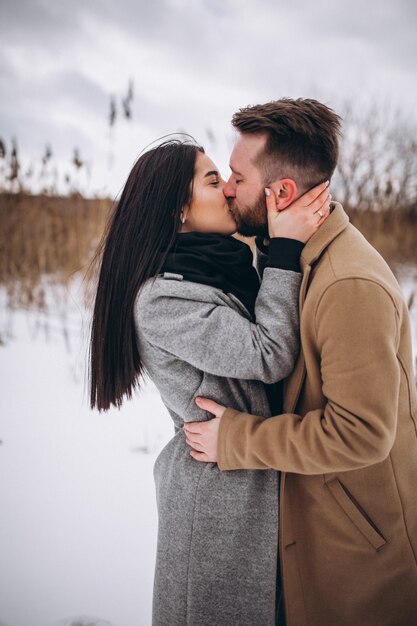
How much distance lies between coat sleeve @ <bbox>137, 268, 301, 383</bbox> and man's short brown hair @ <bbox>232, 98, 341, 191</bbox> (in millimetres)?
360

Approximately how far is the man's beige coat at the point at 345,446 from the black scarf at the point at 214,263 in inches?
9.3

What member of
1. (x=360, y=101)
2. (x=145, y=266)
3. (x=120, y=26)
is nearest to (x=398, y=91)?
(x=360, y=101)

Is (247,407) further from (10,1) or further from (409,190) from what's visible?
(409,190)

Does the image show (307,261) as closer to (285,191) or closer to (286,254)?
(286,254)

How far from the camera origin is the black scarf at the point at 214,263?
1291 mm

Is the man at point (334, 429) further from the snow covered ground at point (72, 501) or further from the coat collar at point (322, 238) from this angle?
the snow covered ground at point (72, 501)

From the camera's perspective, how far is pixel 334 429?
1.04 m

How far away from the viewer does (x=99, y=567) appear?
7.70 ft

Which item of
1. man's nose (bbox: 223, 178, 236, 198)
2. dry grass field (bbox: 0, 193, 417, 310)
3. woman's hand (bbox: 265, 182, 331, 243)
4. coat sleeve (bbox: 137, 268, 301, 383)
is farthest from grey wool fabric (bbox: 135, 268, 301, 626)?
dry grass field (bbox: 0, 193, 417, 310)

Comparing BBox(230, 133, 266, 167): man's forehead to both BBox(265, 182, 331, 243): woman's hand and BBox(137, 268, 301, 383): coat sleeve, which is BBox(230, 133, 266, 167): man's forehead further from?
BBox(137, 268, 301, 383): coat sleeve

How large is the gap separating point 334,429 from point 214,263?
0.59 metres

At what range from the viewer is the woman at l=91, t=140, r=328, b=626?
1.16 meters

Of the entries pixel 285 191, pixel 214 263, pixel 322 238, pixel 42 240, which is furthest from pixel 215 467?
pixel 42 240

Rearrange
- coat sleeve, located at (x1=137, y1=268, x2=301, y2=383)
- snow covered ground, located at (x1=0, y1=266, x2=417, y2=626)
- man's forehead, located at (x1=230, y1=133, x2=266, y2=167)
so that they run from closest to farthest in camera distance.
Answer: coat sleeve, located at (x1=137, y1=268, x2=301, y2=383) → man's forehead, located at (x1=230, y1=133, x2=266, y2=167) → snow covered ground, located at (x1=0, y1=266, x2=417, y2=626)
